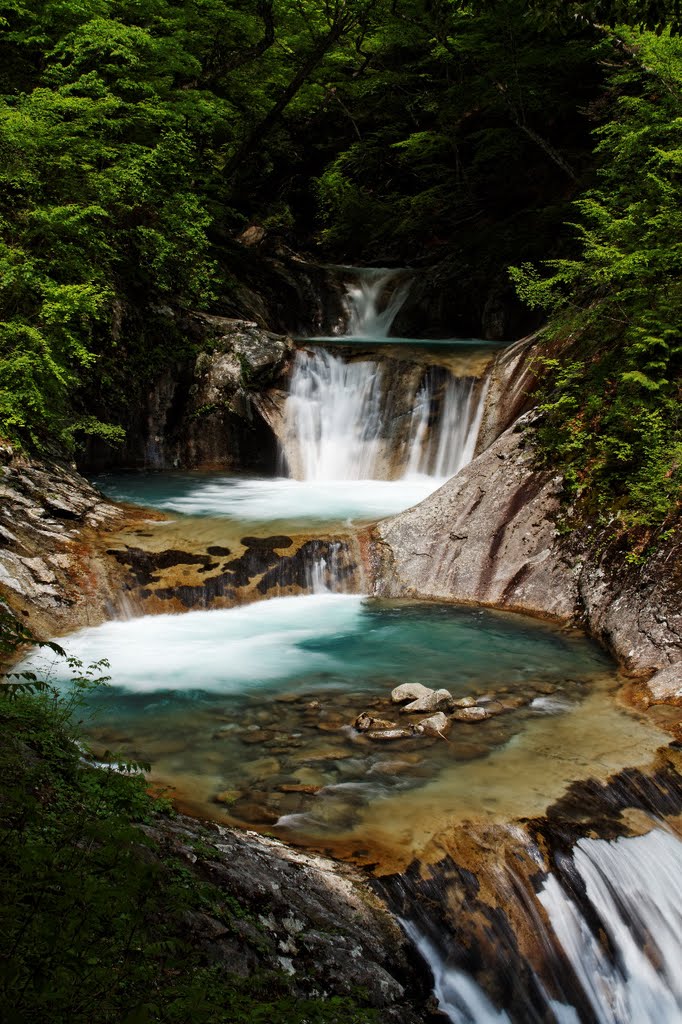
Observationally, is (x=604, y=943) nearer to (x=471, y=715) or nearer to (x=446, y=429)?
(x=471, y=715)

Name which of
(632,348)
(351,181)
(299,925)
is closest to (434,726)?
(299,925)

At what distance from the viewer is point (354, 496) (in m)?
12.6

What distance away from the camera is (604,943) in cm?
434

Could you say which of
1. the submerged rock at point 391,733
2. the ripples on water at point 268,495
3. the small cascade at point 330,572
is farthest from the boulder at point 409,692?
the ripples on water at point 268,495

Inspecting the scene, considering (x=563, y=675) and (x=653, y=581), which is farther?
(x=653, y=581)

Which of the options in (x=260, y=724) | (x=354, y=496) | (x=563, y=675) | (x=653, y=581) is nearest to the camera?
(x=260, y=724)

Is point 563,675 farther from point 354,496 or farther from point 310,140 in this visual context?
point 310,140

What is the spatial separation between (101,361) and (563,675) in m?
10.1

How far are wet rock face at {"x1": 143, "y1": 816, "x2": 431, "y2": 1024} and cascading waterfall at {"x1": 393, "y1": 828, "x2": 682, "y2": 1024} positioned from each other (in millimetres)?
235

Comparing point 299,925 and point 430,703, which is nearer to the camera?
point 299,925

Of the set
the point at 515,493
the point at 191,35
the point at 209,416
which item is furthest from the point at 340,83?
the point at 515,493

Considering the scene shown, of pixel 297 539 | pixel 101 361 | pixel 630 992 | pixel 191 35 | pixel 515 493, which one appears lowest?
pixel 630 992

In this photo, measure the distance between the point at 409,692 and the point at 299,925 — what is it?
3.03 m

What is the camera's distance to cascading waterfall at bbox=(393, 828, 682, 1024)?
394 centimetres
